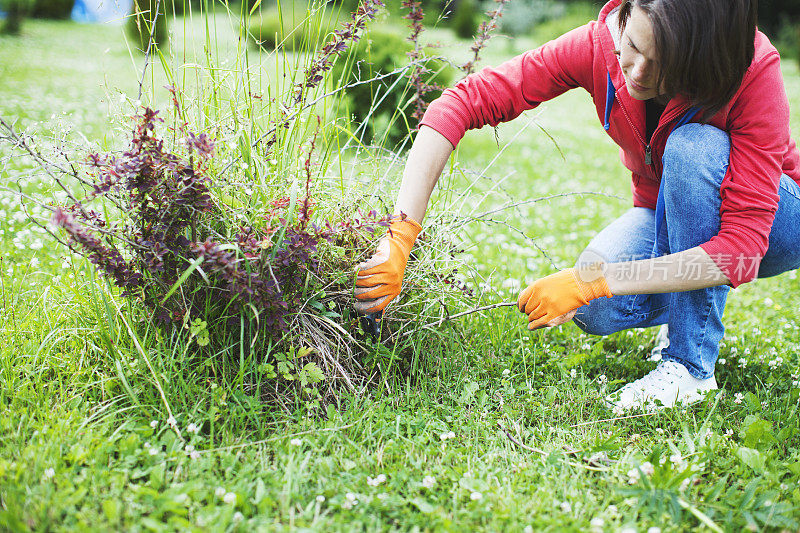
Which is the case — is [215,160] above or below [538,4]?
below

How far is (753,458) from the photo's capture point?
1.55 meters

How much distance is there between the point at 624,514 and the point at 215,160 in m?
1.35

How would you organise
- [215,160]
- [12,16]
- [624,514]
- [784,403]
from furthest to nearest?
[12,16], [784,403], [215,160], [624,514]

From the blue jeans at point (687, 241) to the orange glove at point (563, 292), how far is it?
0.36ft

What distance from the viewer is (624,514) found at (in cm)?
137

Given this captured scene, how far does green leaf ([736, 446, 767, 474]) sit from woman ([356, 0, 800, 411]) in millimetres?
301

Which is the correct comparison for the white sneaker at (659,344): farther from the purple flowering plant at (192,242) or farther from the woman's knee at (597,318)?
the purple flowering plant at (192,242)

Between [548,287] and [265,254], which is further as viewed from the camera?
[548,287]

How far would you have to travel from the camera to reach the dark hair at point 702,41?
4.91 feet

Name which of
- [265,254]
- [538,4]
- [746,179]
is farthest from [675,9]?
[538,4]

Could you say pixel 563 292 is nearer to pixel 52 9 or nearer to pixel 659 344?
pixel 659 344

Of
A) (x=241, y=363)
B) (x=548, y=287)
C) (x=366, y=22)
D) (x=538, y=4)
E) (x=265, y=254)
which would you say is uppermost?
(x=538, y=4)

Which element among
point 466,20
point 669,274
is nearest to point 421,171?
point 669,274

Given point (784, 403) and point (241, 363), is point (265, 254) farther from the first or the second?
point (784, 403)
